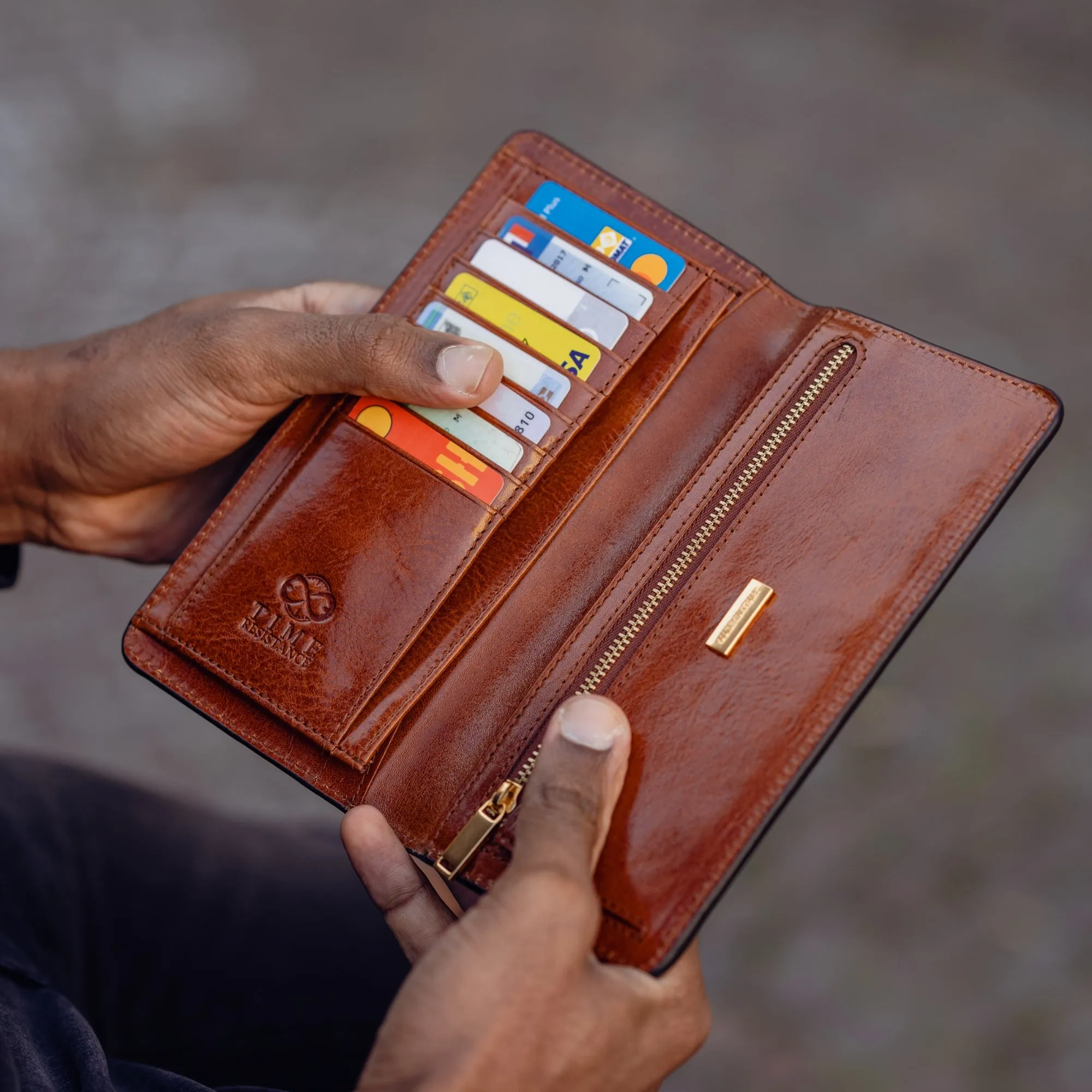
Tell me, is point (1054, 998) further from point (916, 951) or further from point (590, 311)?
point (590, 311)

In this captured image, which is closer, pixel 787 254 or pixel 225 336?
pixel 225 336

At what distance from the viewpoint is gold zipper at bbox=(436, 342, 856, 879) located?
1220 millimetres

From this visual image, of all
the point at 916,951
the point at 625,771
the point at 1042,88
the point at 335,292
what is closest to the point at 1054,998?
the point at 916,951

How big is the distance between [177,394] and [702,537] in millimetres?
842

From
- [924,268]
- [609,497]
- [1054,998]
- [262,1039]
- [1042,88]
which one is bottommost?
[262,1039]

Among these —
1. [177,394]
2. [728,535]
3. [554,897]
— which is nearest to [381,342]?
[177,394]

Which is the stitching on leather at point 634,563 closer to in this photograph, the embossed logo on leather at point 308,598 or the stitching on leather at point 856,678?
the stitching on leather at point 856,678

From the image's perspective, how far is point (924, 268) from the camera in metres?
2.78

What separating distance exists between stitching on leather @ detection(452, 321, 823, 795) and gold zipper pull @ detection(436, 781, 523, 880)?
0.06m

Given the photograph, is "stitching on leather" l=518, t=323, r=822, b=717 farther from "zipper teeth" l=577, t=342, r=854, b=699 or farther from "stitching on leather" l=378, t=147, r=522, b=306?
"stitching on leather" l=378, t=147, r=522, b=306

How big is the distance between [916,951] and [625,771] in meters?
1.44

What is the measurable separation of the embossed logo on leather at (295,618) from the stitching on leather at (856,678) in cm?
40

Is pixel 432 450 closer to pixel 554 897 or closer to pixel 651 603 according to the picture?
pixel 651 603

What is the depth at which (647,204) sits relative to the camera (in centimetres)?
146
